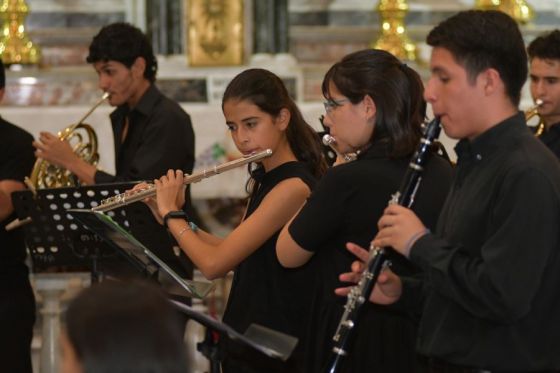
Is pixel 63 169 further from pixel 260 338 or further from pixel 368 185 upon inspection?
pixel 260 338

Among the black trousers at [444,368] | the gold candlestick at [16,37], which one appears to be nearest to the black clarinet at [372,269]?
the black trousers at [444,368]

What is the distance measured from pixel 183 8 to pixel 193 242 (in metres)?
3.71

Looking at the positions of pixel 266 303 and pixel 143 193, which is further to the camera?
pixel 143 193

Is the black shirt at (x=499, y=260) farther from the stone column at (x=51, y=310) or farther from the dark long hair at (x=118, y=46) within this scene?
the stone column at (x=51, y=310)

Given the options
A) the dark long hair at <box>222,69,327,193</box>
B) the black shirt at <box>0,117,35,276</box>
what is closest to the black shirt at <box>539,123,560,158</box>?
the dark long hair at <box>222,69,327,193</box>

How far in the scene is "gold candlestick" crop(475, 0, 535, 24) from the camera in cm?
685

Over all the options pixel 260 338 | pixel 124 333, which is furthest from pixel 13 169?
pixel 124 333

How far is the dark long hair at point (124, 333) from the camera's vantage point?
1688mm

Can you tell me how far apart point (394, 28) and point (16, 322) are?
328 cm

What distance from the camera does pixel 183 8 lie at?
23.4 feet

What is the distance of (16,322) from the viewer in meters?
4.83

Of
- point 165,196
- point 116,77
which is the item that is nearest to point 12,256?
point 116,77

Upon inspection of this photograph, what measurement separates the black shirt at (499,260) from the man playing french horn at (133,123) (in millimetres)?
2340

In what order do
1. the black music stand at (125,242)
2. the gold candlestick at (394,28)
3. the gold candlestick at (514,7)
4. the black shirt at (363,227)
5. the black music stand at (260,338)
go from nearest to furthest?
the black music stand at (260,338) → the black shirt at (363,227) → the black music stand at (125,242) → the gold candlestick at (514,7) → the gold candlestick at (394,28)
